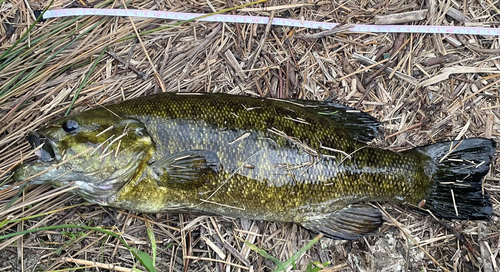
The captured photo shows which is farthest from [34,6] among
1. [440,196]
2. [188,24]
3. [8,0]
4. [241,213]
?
[440,196]

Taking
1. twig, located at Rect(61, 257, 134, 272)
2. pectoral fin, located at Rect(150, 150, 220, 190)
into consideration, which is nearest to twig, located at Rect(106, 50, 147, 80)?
pectoral fin, located at Rect(150, 150, 220, 190)

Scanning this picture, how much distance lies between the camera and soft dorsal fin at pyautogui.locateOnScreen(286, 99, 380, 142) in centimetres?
322

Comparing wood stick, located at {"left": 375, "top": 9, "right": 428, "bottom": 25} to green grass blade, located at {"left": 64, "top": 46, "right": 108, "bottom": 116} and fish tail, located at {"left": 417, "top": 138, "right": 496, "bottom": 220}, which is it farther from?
green grass blade, located at {"left": 64, "top": 46, "right": 108, "bottom": 116}

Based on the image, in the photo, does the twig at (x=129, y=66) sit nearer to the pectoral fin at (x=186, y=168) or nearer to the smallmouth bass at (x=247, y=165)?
the smallmouth bass at (x=247, y=165)

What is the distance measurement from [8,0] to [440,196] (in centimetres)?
446

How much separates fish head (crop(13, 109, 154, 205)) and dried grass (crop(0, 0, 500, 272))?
50 centimetres

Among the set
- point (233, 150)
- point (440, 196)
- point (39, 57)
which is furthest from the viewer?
point (39, 57)

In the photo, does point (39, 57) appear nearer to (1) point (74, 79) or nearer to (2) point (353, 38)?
(1) point (74, 79)

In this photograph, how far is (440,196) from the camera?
125 inches

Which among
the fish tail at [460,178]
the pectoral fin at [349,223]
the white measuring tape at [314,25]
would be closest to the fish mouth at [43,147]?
the white measuring tape at [314,25]

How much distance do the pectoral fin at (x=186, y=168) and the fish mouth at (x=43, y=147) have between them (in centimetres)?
78

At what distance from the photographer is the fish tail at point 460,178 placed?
3.13 meters

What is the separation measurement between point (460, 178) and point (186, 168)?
239cm

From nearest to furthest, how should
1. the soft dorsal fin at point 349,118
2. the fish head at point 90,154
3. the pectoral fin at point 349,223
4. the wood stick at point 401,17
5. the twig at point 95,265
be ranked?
the fish head at point 90,154 < the twig at point 95,265 < the pectoral fin at point 349,223 < the soft dorsal fin at point 349,118 < the wood stick at point 401,17
